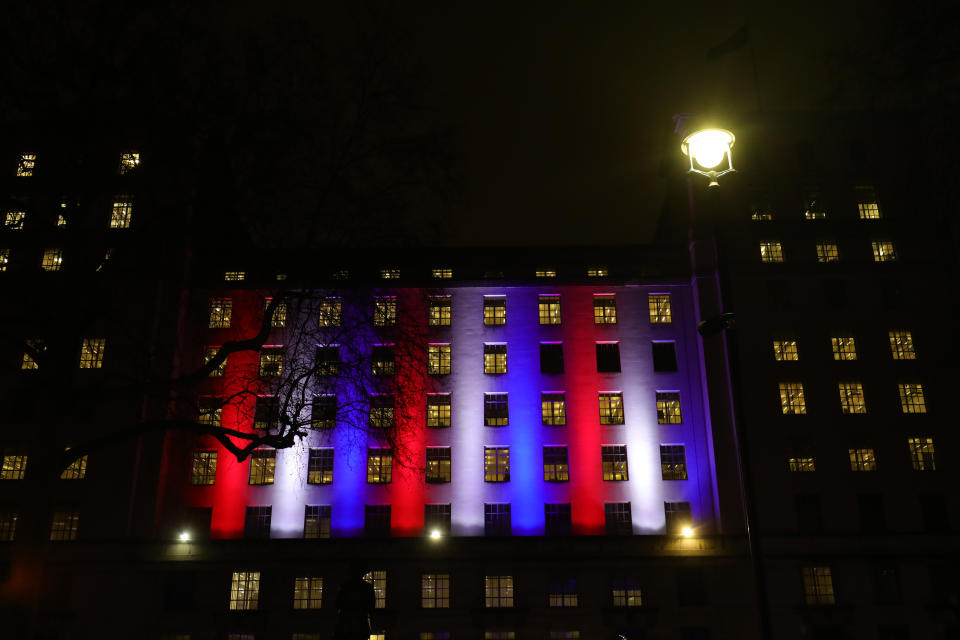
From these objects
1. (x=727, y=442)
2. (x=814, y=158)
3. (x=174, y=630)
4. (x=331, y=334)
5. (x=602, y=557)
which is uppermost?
(x=814, y=158)

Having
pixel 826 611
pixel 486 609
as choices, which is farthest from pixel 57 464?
pixel 826 611

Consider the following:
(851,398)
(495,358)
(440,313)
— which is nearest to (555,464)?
(495,358)

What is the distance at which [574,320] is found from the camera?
4100 centimetres

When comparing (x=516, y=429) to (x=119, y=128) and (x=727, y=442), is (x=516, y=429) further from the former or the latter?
(x=119, y=128)

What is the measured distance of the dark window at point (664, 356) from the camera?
40.1 metres

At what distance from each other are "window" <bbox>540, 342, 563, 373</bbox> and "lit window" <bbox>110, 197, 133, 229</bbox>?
24553mm

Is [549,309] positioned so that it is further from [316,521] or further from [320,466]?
[316,521]

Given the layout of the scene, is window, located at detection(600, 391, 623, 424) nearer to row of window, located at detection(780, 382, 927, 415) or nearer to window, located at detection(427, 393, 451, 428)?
window, located at detection(427, 393, 451, 428)

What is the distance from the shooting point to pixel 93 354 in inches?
1523

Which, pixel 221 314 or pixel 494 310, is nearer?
Result: pixel 221 314

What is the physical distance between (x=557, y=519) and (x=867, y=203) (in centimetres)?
2718

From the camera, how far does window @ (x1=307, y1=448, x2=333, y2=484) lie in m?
37.9

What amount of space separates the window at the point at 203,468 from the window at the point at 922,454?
125 feet

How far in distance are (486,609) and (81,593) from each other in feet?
67.7
